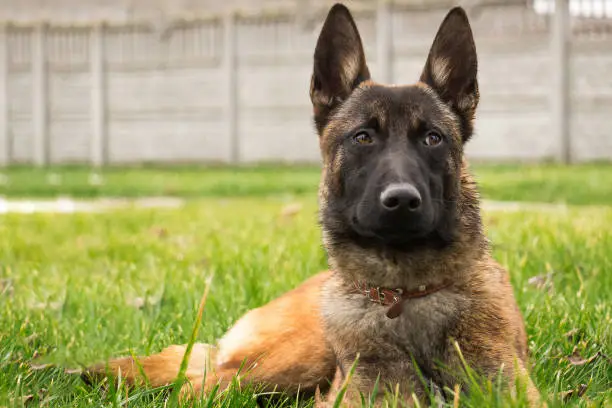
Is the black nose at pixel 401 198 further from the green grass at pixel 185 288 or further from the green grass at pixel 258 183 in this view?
the green grass at pixel 258 183

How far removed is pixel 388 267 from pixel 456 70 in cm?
76

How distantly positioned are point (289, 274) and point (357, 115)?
5.61 feet

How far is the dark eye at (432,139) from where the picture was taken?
8.35 feet

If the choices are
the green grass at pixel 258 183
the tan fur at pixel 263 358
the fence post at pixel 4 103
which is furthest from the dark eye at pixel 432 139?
the fence post at pixel 4 103

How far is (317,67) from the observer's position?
2.82 metres

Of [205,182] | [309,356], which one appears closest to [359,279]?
[309,356]

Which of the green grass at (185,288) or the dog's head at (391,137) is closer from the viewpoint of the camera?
the dog's head at (391,137)

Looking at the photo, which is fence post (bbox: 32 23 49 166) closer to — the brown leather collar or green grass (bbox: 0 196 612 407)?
green grass (bbox: 0 196 612 407)

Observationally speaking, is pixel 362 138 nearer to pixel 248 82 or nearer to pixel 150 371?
pixel 150 371

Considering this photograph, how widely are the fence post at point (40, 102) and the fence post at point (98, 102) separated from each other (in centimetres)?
104

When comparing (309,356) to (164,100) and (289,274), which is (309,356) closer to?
(289,274)

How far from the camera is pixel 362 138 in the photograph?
2.60 meters

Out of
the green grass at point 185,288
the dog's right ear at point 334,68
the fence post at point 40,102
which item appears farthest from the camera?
the fence post at point 40,102

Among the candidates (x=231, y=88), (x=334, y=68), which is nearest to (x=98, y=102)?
(x=231, y=88)
